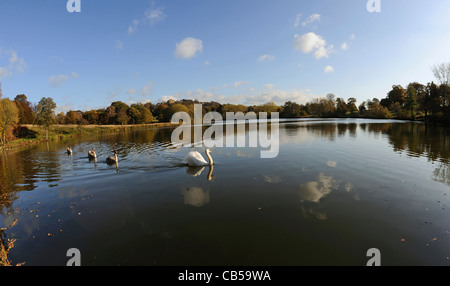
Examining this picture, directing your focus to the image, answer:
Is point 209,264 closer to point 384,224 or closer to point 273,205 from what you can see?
point 273,205

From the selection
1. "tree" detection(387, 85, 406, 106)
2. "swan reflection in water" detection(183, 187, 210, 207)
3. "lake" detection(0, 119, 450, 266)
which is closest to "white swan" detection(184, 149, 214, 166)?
"lake" detection(0, 119, 450, 266)

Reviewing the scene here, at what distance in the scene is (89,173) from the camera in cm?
1285

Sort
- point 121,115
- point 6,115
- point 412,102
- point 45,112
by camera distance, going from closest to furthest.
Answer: point 6,115
point 45,112
point 412,102
point 121,115

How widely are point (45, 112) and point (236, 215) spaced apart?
47393 millimetres

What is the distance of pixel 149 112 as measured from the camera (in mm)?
94562

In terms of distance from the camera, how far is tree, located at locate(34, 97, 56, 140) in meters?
38.2

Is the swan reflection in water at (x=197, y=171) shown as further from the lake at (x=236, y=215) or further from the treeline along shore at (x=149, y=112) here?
the treeline along shore at (x=149, y=112)

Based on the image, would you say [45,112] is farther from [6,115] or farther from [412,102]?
[412,102]

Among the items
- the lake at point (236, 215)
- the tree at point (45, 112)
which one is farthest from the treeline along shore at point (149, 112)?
the lake at point (236, 215)

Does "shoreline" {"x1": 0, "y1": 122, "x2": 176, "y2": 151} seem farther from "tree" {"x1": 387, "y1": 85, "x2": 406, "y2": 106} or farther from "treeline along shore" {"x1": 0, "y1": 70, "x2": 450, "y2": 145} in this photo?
"tree" {"x1": 387, "y1": 85, "x2": 406, "y2": 106}

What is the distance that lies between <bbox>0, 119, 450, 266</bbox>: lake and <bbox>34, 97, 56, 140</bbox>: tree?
109 ft

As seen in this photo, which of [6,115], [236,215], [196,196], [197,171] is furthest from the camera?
[6,115]

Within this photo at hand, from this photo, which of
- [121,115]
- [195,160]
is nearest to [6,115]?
[195,160]

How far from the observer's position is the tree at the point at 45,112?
38250 mm
